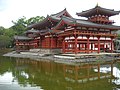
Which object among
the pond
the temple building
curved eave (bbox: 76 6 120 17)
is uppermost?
curved eave (bbox: 76 6 120 17)

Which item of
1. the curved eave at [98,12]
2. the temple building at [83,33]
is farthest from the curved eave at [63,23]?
the curved eave at [98,12]

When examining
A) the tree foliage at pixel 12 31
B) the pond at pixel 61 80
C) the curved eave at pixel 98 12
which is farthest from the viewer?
the tree foliage at pixel 12 31

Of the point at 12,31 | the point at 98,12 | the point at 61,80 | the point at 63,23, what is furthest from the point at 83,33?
the point at 12,31

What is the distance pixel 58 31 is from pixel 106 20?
380 inches

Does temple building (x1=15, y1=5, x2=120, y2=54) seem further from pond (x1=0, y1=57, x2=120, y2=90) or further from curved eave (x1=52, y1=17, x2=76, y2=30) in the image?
pond (x1=0, y1=57, x2=120, y2=90)

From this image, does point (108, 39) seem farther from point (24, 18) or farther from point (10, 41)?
point (24, 18)

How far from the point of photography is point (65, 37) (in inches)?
1309

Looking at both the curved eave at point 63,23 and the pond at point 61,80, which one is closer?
the pond at point 61,80

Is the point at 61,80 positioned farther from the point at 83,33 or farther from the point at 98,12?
the point at 98,12

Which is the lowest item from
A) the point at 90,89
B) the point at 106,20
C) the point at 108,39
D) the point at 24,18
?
the point at 90,89

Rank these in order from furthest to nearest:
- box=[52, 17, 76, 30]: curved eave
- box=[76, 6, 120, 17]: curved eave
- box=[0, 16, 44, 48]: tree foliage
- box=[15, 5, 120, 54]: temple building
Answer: box=[0, 16, 44, 48]: tree foliage, box=[76, 6, 120, 17]: curved eave, box=[15, 5, 120, 54]: temple building, box=[52, 17, 76, 30]: curved eave

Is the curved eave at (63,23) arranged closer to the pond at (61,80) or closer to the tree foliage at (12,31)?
the pond at (61,80)

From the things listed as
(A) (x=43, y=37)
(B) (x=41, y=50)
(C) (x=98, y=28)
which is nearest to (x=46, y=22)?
(A) (x=43, y=37)

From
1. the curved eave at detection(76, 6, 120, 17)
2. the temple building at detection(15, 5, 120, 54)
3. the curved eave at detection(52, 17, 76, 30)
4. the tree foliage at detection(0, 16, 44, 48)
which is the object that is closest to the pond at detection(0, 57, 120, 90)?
the temple building at detection(15, 5, 120, 54)
